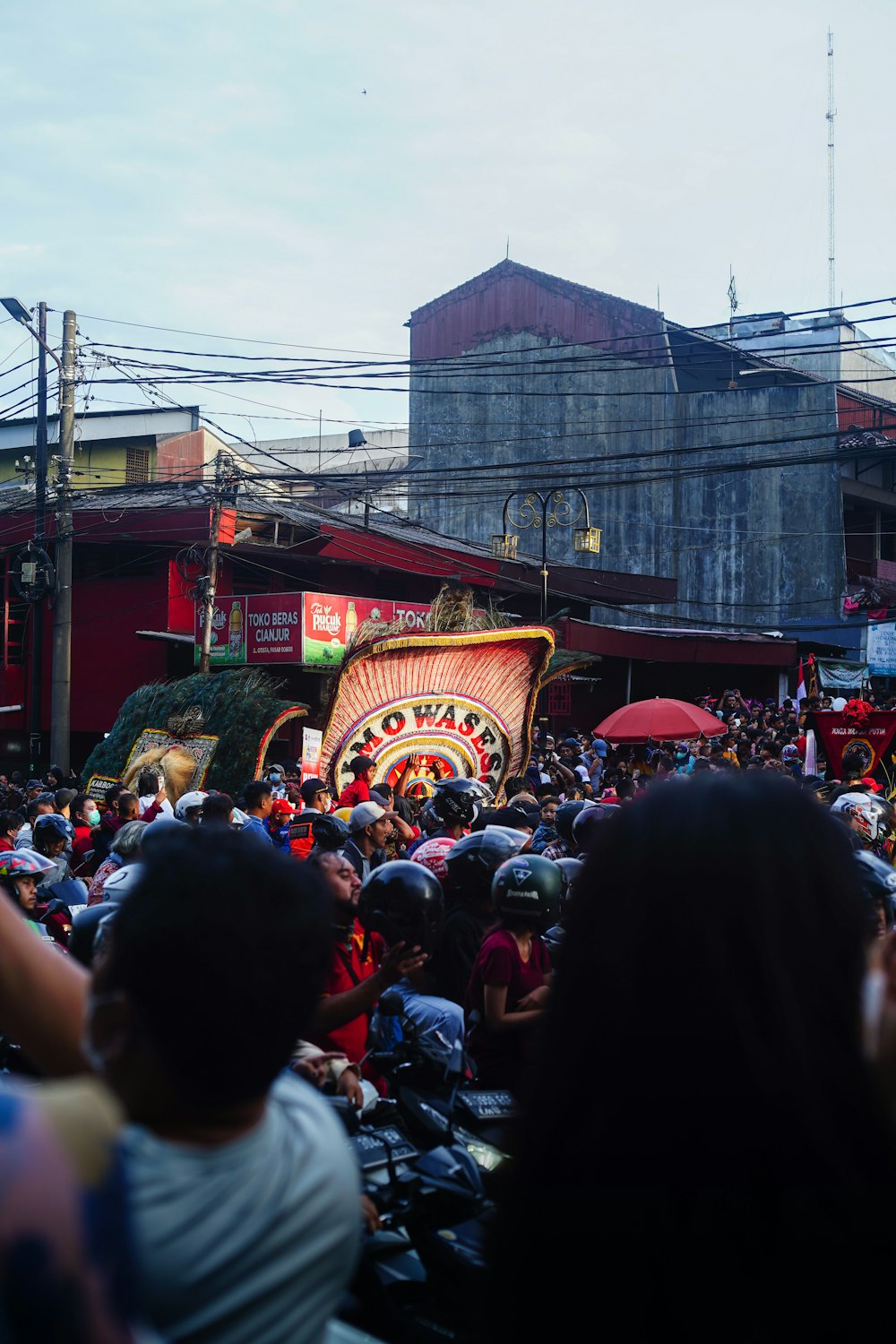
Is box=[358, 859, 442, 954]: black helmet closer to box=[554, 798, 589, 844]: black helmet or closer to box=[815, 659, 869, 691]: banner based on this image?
box=[554, 798, 589, 844]: black helmet

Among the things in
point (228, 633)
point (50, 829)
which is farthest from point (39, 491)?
point (50, 829)

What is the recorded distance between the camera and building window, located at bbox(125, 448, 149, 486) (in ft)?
116

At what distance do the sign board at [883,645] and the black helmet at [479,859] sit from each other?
2718 centimetres

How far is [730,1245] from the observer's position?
133 cm

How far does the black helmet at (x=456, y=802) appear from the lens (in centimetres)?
772

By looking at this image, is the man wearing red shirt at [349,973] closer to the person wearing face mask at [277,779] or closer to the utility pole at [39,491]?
the person wearing face mask at [277,779]

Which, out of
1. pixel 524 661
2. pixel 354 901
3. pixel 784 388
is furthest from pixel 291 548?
pixel 354 901

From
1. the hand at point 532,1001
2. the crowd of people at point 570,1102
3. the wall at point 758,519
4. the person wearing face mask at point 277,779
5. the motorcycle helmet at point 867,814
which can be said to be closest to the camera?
the crowd of people at point 570,1102

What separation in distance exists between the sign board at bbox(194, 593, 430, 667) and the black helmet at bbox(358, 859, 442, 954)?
63.6 feet

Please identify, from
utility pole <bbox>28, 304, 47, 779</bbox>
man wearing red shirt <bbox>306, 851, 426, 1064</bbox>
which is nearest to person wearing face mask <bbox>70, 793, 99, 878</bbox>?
man wearing red shirt <bbox>306, 851, 426, 1064</bbox>

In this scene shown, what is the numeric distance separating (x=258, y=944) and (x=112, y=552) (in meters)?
27.4

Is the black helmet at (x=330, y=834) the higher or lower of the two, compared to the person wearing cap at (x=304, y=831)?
higher

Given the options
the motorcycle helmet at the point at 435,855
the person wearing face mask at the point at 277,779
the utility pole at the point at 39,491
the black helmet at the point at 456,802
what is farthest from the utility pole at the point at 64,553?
the motorcycle helmet at the point at 435,855

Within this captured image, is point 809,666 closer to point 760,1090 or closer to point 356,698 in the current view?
point 356,698
